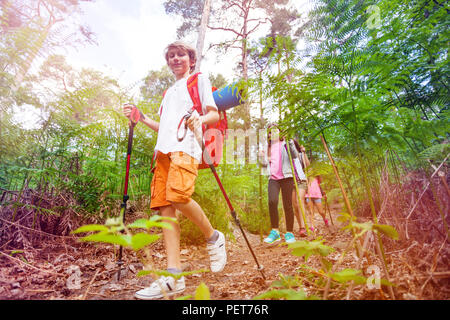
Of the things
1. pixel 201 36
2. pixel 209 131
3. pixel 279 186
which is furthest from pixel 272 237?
pixel 201 36

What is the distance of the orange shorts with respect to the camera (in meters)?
1.64

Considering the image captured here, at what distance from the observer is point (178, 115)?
6.16 ft

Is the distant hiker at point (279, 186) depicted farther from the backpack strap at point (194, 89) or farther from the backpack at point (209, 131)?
the backpack strap at point (194, 89)

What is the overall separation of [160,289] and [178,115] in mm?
1333

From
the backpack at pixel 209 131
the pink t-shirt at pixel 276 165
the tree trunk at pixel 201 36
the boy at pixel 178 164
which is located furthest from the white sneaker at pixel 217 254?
the tree trunk at pixel 201 36

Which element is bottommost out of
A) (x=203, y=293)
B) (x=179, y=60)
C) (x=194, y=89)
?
(x=203, y=293)

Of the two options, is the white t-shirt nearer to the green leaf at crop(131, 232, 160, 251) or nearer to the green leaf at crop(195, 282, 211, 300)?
the green leaf at crop(131, 232, 160, 251)

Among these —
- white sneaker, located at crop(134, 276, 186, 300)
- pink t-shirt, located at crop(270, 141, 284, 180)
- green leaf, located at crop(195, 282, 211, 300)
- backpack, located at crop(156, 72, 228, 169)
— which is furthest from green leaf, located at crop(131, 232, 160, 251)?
pink t-shirt, located at crop(270, 141, 284, 180)

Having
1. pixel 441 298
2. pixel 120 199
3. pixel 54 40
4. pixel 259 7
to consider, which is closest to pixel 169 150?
pixel 120 199

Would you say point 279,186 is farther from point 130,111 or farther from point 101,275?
point 101,275

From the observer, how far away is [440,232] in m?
1.14

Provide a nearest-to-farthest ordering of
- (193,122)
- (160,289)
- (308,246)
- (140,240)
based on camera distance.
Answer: (140,240) → (308,246) → (160,289) → (193,122)

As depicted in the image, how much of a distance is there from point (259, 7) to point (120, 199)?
25.7 feet
